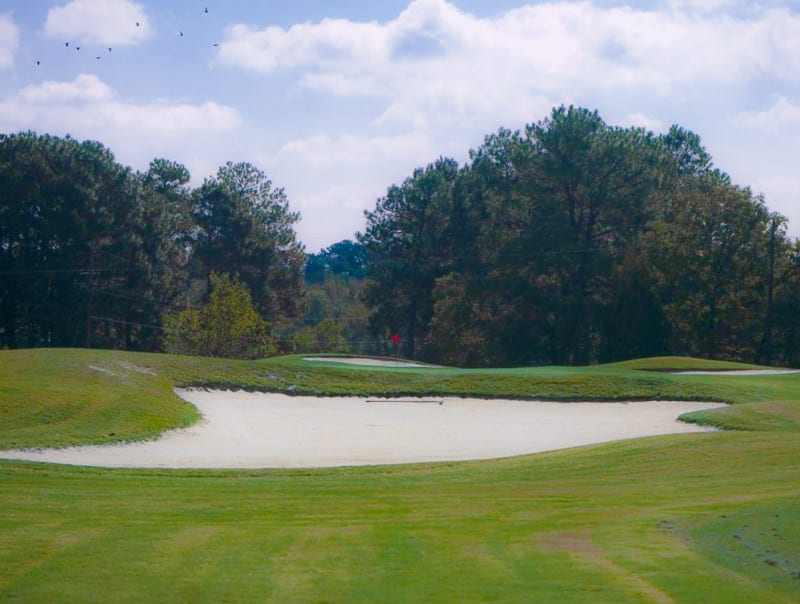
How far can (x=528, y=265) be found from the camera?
223ft

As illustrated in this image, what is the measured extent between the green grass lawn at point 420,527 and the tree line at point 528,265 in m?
45.1

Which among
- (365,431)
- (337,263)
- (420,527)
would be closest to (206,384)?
(365,431)

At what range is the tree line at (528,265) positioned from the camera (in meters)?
65.2

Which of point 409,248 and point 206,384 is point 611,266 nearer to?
point 409,248

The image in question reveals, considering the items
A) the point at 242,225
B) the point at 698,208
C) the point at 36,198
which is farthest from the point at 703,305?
the point at 36,198

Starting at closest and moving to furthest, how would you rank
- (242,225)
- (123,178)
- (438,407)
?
(438,407) → (123,178) → (242,225)

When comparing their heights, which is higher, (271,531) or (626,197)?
(626,197)

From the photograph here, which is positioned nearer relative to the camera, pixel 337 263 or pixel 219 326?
pixel 219 326

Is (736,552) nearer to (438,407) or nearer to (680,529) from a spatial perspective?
(680,529)

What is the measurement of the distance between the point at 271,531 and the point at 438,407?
64.0 ft

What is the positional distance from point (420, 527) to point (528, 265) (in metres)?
58.4

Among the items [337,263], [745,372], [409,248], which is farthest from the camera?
[337,263]

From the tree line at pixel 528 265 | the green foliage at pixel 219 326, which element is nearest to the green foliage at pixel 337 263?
the tree line at pixel 528 265

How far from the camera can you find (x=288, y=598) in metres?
7.27
